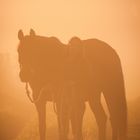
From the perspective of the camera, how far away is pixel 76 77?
8.16 feet

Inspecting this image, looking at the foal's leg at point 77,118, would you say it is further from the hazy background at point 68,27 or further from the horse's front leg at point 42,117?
the hazy background at point 68,27

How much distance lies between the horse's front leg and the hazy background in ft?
0.42

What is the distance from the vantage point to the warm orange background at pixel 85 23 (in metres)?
2.59

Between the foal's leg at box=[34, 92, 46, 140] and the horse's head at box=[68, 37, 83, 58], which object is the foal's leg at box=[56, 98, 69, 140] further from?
the horse's head at box=[68, 37, 83, 58]

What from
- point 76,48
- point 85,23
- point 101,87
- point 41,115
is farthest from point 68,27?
point 41,115

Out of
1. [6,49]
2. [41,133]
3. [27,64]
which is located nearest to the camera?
[27,64]

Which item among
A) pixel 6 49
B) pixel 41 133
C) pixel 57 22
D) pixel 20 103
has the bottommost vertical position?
pixel 41 133

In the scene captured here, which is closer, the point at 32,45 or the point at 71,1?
the point at 32,45

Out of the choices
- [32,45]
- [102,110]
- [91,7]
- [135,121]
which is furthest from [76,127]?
[91,7]

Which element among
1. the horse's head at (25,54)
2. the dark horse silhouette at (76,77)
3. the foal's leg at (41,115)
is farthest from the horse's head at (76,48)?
the foal's leg at (41,115)

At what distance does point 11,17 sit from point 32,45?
1.43 feet

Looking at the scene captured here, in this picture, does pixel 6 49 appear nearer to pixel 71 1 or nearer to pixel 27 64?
pixel 27 64

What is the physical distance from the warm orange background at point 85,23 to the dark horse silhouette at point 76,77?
10 cm

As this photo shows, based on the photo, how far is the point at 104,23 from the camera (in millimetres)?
2674
